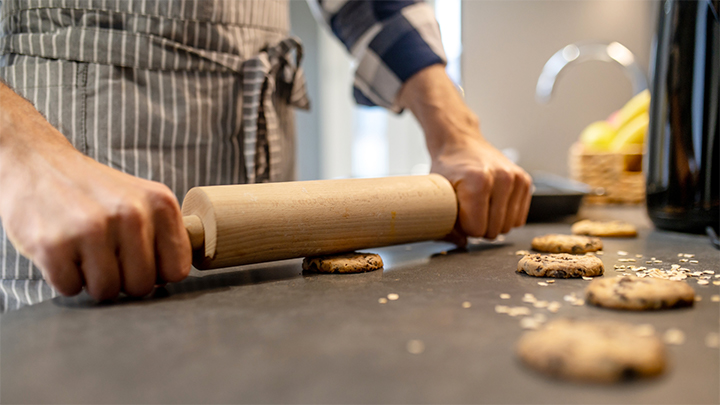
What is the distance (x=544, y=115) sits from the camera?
7.67ft

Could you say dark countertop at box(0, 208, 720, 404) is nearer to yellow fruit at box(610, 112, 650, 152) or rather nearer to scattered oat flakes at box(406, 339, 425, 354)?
scattered oat flakes at box(406, 339, 425, 354)

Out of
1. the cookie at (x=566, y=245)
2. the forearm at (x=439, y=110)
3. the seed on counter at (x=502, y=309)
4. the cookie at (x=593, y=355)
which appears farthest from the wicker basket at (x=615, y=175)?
the cookie at (x=593, y=355)

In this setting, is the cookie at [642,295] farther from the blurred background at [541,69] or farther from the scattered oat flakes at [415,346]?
the blurred background at [541,69]

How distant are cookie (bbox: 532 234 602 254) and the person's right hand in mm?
584

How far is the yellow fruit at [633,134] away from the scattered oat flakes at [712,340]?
143 cm

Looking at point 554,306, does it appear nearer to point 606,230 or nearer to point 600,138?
point 606,230

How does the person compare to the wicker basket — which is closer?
the person

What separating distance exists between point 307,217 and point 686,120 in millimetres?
823

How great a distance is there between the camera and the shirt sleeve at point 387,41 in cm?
125

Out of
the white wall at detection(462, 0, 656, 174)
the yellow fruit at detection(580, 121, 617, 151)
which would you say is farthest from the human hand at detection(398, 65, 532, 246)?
the white wall at detection(462, 0, 656, 174)

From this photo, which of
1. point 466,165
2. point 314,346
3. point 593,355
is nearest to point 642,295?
point 593,355

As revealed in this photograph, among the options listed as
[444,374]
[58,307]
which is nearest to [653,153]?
[444,374]

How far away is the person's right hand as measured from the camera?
0.54 meters

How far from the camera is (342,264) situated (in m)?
0.73
